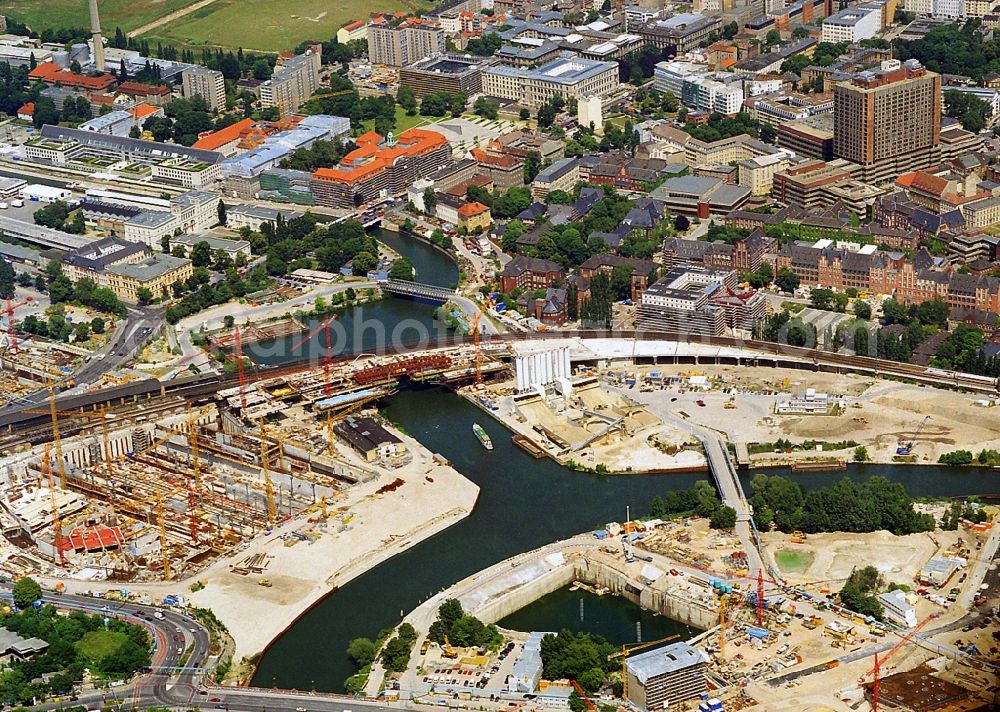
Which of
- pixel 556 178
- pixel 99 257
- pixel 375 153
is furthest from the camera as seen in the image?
pixel 375 153

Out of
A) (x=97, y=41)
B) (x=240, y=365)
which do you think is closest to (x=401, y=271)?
(x=240, y=365)

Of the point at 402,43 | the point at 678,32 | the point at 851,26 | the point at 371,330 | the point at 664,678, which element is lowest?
the point at 371,330

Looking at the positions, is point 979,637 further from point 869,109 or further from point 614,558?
point 869,109

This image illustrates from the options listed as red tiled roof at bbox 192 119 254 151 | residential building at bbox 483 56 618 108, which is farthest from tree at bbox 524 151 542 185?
red tiled roof at bbox 192 119 254 151

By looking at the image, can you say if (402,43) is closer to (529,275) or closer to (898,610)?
(529,275)

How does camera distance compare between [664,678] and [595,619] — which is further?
[595,619]

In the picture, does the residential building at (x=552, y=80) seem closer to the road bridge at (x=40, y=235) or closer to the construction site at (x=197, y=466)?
the road bridge at (x=40, y=235)

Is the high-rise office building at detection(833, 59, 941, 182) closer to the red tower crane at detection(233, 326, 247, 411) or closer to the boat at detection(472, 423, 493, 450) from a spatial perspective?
the boat at detection(472, 423, 493, 450)
